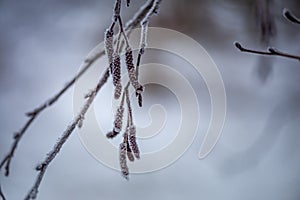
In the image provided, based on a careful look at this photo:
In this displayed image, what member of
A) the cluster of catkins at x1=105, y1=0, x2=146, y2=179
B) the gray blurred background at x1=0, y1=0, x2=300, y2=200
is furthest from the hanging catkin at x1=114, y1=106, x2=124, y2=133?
the gray blurred background at x1=0, y1=0, x2=300, y2=200

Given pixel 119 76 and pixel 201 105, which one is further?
pixel 201 105

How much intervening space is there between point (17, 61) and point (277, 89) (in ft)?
3.43

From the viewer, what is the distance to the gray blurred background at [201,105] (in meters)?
1.33

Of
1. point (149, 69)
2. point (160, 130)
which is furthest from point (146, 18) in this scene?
point (149, 69)

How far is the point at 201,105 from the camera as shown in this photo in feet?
5.12

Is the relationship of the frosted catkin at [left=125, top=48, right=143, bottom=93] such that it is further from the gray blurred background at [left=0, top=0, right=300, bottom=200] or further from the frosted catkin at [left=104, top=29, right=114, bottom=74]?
the gray blurred background at [left=0, top=0, right=300, bottom=200]

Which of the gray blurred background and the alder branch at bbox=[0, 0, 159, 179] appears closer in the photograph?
the alder branch at bbox=[0, 0, 159, 179]

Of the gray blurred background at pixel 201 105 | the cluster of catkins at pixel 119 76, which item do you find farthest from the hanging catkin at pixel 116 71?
the gray blurred background at pixel 201 105

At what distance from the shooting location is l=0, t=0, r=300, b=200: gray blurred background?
4.37 ft

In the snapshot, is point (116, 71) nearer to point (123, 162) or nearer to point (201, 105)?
point (123, 162)

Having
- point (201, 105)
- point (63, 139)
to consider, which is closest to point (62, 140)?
point (63, 139)

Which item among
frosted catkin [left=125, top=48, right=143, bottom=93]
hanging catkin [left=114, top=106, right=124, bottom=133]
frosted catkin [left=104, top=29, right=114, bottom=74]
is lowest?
hanging catkin [left=114, top=106, right=124, bottom=133]

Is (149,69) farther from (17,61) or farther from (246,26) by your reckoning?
(17,61)

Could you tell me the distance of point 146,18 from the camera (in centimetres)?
37
